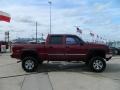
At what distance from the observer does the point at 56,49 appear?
15.2 meters

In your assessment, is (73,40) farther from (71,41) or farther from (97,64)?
(97,64)

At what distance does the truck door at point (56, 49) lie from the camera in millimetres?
15203

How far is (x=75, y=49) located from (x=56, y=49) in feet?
3.22

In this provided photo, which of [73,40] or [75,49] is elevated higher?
[73,40]

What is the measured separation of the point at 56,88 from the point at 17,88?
140cm

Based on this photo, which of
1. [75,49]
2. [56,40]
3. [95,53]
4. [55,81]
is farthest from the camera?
[56,40]

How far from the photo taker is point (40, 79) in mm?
12531

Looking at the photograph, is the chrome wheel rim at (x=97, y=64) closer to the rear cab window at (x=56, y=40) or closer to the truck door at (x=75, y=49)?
the truck door at (x=75, y=49)

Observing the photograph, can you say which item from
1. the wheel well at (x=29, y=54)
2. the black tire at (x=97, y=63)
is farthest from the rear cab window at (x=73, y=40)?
the wheel well at (x=29, y=54)

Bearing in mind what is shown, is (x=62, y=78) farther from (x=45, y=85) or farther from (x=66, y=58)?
(x=66, y=58)

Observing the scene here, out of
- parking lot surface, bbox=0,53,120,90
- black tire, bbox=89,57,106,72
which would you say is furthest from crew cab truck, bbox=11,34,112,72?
parking lot surface, bbox=0,53,120,90

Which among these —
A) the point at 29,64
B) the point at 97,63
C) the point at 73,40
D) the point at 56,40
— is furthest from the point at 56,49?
the point at 97,63

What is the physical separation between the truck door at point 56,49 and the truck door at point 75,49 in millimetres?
260

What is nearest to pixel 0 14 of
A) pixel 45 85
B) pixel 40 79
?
pixel 40 79
